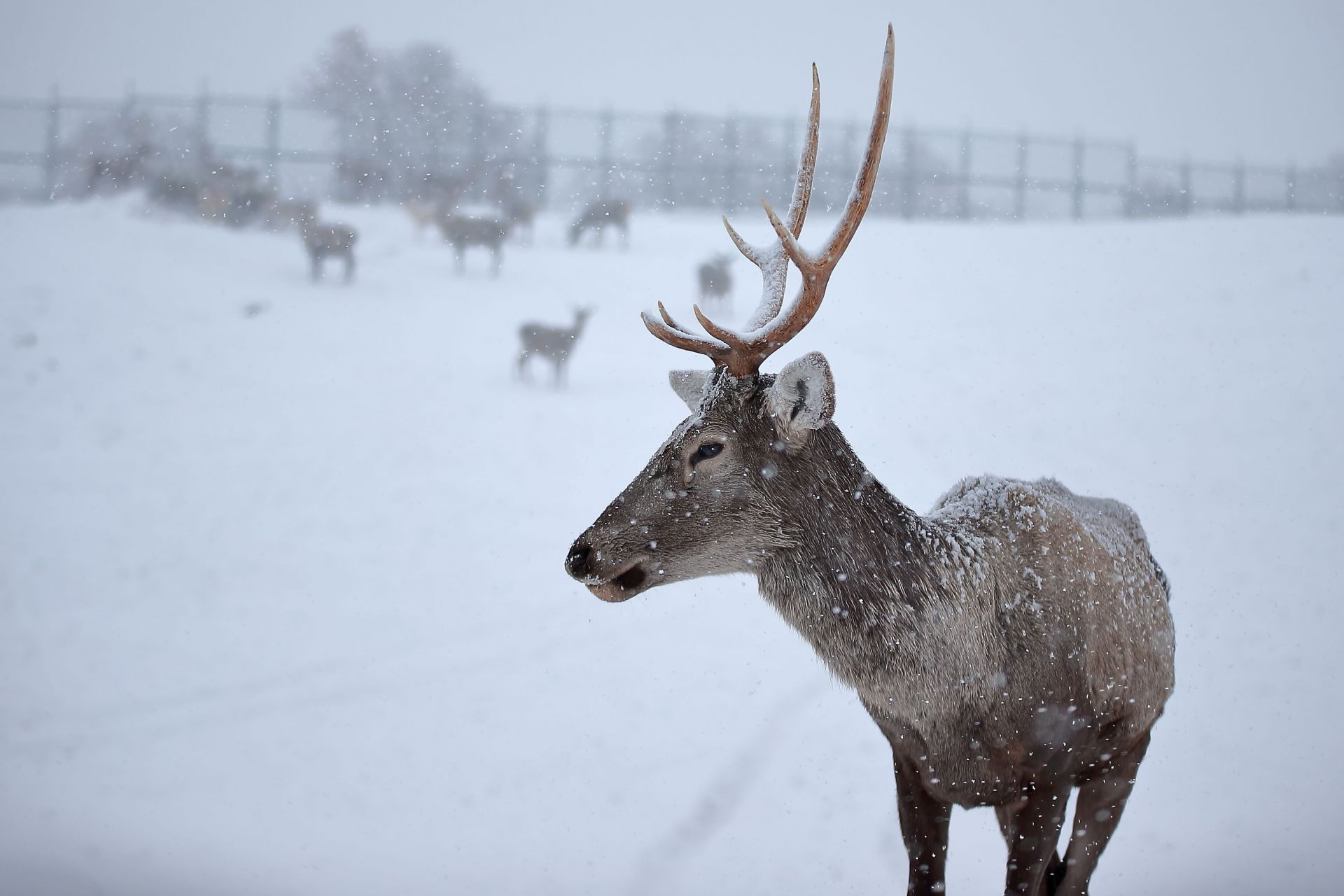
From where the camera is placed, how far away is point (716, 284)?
8602 mm

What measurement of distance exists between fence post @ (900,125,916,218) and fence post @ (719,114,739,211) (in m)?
1.87

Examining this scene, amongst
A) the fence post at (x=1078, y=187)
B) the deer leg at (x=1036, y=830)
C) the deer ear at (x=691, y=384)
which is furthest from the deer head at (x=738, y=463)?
the fence post at (x=1078, y=187)

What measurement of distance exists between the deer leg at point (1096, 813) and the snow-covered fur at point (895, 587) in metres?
0.23

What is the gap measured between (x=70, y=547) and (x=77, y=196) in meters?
3.80

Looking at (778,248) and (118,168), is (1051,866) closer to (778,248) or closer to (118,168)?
(778,248)

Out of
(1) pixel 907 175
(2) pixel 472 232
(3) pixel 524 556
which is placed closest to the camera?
(3) pixel 524 556

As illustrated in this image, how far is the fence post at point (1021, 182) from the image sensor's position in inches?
392

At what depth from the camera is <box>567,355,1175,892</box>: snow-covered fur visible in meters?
2.16

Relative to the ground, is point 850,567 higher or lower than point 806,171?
lower

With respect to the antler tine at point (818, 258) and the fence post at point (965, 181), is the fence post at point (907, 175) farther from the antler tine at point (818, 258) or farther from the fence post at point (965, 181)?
the antler tine at point (818, 258)

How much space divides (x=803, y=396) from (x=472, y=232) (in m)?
7.50

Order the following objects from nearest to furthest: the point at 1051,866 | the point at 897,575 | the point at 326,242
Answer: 1. the point at 897,575
2. the point at 1051,866
3. the point at 326,242

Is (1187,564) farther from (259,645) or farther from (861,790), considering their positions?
(259,645)

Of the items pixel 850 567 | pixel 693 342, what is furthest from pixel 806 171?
pixel 850 567
